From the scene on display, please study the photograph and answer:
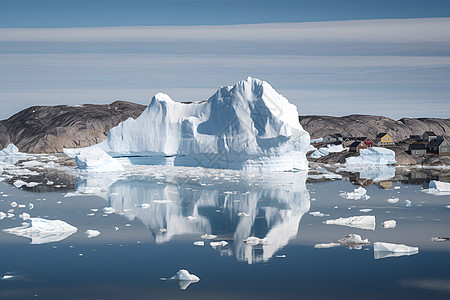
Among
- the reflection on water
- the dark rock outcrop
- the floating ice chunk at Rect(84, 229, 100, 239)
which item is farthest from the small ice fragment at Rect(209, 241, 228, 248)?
the dark rock outcrop

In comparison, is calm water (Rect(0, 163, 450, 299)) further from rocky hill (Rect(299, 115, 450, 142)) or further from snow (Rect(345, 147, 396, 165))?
rocky hill (Rect(299, 115, 450, 142))

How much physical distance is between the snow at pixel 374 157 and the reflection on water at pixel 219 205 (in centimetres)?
1354

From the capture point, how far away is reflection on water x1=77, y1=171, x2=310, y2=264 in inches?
411

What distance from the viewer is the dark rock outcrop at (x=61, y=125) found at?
250 feet

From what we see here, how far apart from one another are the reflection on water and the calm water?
0.11 ft

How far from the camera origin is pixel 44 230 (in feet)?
34.8

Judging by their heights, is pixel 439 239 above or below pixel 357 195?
below

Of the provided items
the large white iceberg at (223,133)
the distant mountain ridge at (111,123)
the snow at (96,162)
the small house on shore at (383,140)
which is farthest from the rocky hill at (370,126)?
the snow at (96,162)

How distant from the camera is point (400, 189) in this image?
18.8m

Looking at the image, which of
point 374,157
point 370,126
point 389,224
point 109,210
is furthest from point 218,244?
point 370,126

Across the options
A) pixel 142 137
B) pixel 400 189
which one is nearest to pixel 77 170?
pixel 142 137

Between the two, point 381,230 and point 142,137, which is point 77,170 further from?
point 381,230

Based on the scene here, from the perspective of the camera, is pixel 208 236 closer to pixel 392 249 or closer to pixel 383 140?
pixel 392 249

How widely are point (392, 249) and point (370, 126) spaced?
92.8m
